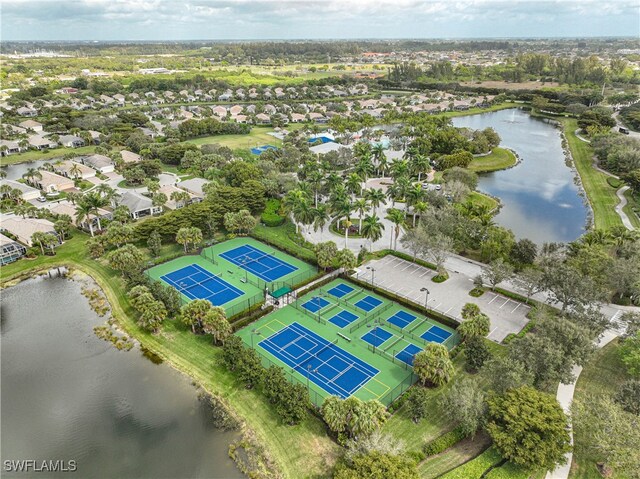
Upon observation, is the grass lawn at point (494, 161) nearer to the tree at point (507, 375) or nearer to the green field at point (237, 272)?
the green field at point (237, 272)

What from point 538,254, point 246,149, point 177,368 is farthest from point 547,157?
point 177,368

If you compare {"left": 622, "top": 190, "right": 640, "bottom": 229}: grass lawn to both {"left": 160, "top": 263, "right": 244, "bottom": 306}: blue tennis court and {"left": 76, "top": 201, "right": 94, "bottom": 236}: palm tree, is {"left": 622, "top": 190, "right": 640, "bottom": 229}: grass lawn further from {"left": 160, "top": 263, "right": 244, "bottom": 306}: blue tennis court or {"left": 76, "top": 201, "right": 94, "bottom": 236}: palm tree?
{"left": 76, "top": 201, "right": 94, "bottom": 236}: palm tree

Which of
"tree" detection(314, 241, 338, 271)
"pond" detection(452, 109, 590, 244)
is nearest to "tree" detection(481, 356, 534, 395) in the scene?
"tree" detection(314, 241, 338, 271)

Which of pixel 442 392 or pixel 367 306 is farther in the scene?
pixel 367 306

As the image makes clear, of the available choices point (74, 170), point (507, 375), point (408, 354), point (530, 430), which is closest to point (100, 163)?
point (74, 170)

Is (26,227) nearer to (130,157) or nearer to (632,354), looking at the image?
(130,157)

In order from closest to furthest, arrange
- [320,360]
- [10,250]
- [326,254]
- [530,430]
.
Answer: [530,430], [320,360], [326,254], [10,250]

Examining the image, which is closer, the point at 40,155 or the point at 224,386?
the point at 224,386

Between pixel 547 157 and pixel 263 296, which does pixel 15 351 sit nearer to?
pixel 263 296
